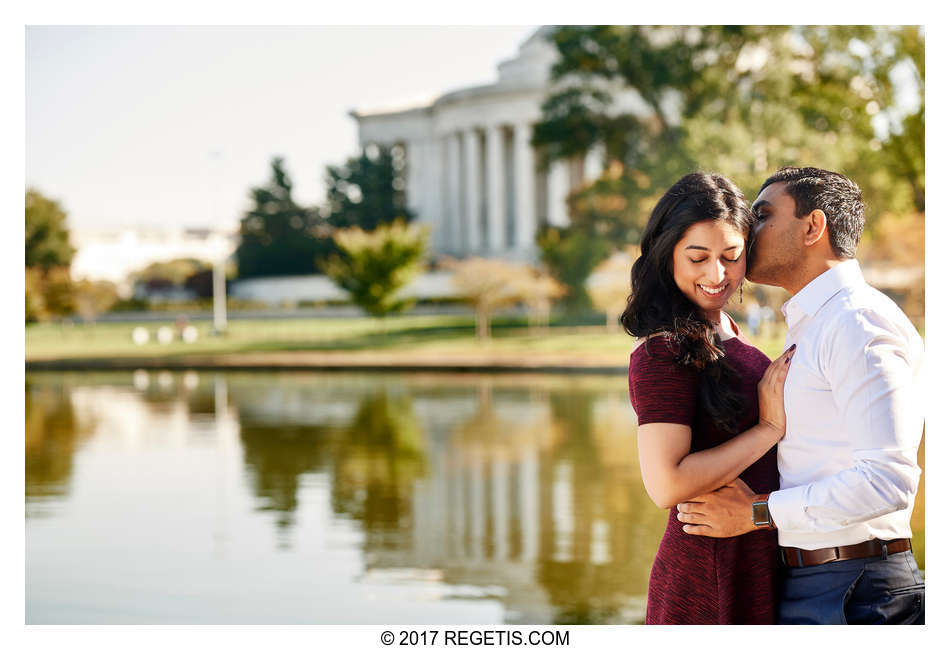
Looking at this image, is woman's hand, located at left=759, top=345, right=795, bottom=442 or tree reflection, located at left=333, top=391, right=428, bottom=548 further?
tree reflection, located at left=333, top=391, right=428, bottom=548

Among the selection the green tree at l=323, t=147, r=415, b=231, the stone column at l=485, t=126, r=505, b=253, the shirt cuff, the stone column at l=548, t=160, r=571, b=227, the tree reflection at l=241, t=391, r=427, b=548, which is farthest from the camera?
the stone column at l=485, t=126, r=505, b=253

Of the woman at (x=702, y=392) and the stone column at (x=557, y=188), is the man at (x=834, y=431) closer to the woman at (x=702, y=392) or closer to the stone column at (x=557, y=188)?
the woman at (x=702, y=392)

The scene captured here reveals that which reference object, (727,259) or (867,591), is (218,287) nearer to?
(727,259)

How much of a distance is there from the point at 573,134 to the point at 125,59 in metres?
10.7

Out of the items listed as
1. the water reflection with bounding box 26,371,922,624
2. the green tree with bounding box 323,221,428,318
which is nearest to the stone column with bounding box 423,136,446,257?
the green tree with bounding box 323,221,428,318

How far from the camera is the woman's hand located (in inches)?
82.0

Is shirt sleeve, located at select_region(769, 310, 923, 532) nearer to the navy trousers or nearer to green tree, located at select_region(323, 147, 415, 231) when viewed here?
the navy trousers

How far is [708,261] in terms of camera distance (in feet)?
7.00

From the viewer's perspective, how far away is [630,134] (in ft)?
80.3

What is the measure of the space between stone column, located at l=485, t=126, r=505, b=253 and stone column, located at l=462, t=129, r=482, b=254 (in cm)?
41

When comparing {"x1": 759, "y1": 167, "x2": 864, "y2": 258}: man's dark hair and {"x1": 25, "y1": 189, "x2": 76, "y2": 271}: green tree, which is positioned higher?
{"x1": 25, "y1": 189, "x2": 76, "y2": 271}: green tree

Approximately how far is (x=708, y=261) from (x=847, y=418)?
447 millimetres
